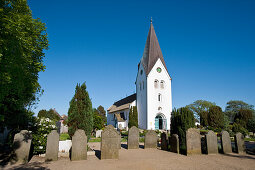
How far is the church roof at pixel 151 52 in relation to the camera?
3201 cm

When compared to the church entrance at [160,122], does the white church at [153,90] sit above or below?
above

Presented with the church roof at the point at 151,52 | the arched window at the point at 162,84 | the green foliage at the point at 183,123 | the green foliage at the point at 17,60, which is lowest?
the green foliage at the point at 183,123

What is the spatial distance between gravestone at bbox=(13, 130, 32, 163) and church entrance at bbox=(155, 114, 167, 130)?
2449 centimetres

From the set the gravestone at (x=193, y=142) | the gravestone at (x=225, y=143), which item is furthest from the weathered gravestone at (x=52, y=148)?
the gravestone at (x=225, y=143)

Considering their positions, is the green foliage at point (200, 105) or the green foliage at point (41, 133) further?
the green foliage at point (200, 105)

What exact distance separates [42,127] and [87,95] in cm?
336

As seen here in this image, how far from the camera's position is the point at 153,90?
30.9 meters

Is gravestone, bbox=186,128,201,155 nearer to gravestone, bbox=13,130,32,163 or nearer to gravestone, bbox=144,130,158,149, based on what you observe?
gravestone, bbox=144,130,158,149

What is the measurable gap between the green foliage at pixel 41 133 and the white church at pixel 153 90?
21489 millimetres

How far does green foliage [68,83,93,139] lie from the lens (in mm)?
10812

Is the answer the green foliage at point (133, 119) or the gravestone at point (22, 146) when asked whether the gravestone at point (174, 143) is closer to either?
the gravestone at point (22, 146)

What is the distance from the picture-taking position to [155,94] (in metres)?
30.9

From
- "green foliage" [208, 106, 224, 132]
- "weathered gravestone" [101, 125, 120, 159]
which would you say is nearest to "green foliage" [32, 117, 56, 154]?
"weathered gravestone" [101, 125, 120, 159]

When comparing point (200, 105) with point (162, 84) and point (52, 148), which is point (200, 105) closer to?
point (162, 84)
